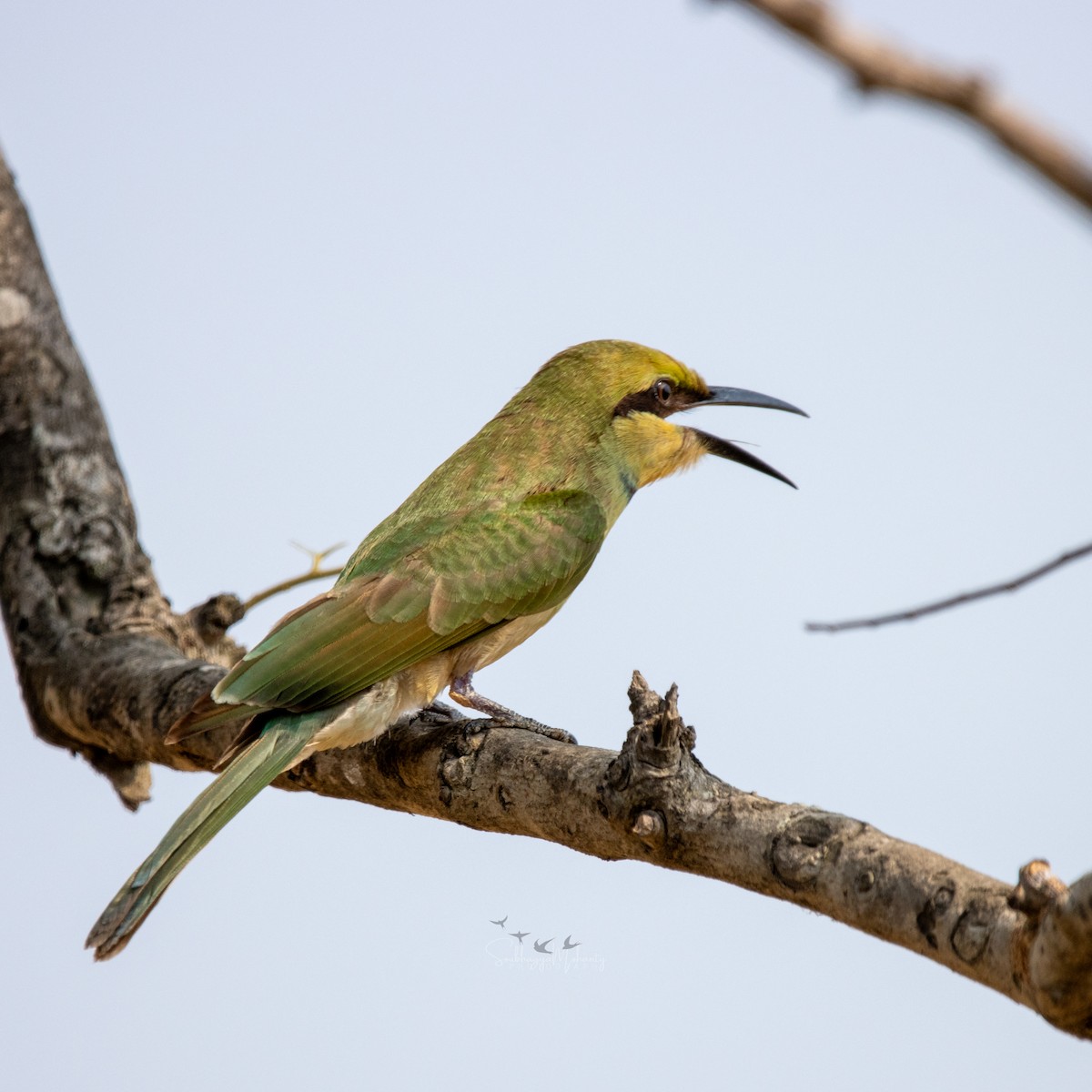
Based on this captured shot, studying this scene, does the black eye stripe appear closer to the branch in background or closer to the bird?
the bird

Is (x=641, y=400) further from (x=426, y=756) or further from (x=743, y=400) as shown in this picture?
(x=426, y=756)

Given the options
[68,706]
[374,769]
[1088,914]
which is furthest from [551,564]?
[1088,914]

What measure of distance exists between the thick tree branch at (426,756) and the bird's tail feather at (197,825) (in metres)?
0.27

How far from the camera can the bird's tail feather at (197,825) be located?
294 cm

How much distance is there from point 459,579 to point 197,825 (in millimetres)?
1051

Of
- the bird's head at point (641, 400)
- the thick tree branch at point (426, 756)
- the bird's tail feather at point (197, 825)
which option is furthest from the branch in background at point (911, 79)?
the bird's head at point (641, 400)

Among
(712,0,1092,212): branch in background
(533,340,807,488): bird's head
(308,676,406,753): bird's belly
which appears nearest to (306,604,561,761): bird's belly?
(308,676,406,753): bird's belly

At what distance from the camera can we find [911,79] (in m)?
0.82

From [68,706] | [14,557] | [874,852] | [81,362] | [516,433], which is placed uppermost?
[516,433]

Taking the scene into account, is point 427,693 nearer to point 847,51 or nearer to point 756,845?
point 756,845

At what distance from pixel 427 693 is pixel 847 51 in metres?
3.03

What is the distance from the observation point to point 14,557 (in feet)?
13.8

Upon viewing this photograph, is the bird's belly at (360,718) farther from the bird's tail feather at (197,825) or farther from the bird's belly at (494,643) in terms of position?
the bird's belly at (494,643)

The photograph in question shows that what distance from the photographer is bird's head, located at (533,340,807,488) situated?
4.44 metres
